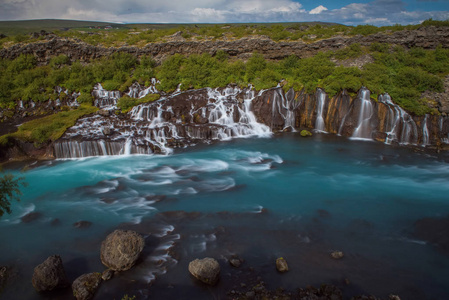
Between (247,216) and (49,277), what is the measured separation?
27.0ft

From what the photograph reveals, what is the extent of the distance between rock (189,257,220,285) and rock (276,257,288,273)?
7.23 feet

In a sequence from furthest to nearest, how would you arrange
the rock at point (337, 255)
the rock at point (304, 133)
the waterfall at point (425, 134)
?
1. the rock at point (304, 133)
2. the waterfall at point (425, 134)
3. the rock at point (337, 255)

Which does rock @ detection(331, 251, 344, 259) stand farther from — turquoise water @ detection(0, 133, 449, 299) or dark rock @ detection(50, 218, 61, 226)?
dark rock @ detection(50, 218, 61, 226)

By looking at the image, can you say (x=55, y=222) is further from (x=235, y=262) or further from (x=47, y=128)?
(x=47, y=128)

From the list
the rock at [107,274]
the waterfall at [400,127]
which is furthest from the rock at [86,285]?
the waterfall at [400,127]

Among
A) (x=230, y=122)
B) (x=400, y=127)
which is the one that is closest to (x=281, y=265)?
(x=230, y=122)

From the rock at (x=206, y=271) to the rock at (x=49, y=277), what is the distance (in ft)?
14.5

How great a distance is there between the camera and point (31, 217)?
532 inches

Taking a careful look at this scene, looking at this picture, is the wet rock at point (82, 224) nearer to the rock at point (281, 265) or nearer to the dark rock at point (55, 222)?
the dark rock at point (55, 222)

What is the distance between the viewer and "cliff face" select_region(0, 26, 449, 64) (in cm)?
3181

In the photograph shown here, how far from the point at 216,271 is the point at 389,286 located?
586 centimetres

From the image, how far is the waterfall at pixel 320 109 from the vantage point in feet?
82.8

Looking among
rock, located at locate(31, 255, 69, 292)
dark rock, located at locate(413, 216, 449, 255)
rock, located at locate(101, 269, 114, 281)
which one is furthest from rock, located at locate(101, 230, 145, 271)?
dark rock, located at locate(413, 216, 449, 255)

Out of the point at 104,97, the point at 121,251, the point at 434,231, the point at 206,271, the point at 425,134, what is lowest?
the point at 434,231
